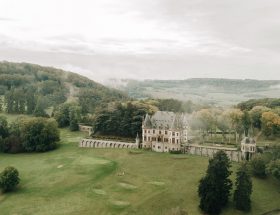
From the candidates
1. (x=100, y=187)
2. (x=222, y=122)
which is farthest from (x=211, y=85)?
(x=100, y=187)

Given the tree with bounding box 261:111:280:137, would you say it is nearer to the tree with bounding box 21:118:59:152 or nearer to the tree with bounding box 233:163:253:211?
the tree with bounding box 233:163:253:211

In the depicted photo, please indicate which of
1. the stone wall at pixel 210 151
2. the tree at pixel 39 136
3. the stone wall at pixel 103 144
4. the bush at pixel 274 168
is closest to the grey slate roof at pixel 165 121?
the stone wall at pixel 210 151

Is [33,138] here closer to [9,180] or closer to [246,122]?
[9,180]

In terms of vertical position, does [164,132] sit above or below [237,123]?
below

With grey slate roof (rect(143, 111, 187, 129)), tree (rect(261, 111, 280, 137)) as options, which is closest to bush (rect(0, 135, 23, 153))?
grey slate roof (rect(143, 111, 187, 129))

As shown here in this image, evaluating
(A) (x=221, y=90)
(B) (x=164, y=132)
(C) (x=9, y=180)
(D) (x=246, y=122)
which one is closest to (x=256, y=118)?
(D) (x=246, y=122)

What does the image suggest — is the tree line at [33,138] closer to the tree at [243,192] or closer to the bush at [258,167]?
the bush at [258,167]

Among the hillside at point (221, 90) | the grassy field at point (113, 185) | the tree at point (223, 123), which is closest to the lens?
the grassy field at point (113, 185)
